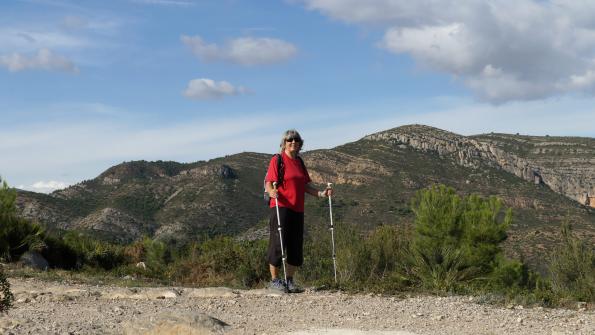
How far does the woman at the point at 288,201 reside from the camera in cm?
871

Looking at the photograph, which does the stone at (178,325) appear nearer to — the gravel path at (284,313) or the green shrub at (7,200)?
the gravel path at (284,313)

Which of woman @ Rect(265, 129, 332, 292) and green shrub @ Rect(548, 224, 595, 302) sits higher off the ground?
woman @ Rect(265, 129, 332, 292)

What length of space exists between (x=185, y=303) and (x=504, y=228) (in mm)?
9653

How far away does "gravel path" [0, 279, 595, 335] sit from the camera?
6.73m

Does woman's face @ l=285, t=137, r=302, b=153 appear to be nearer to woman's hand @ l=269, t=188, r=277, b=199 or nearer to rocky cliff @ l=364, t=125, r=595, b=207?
woman's hand @ l=269, t=188, r=277, b=199

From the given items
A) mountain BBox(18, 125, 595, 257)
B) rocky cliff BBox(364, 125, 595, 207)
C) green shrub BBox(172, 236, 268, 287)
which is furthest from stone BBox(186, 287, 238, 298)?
rocky cliff BBox(364, 125, 595, 207)

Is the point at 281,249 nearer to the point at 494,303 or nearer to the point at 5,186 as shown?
the point at 494,303

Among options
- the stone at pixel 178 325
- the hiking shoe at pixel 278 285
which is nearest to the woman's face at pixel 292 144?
the hiking shoe at pixel 278 285

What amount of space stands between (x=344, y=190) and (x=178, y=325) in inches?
2051

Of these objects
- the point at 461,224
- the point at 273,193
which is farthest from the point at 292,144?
the point at 461,224

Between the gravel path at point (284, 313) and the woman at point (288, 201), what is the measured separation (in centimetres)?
46

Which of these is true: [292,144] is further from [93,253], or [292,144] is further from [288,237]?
[93,253]

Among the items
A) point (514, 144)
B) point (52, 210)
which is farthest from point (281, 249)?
point (514, 144)

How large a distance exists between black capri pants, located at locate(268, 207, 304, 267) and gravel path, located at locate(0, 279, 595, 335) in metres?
0.49
